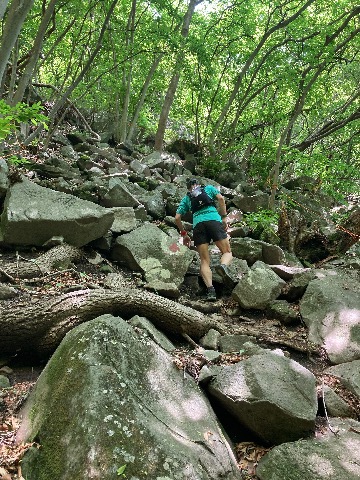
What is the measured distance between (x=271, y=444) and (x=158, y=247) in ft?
14.5

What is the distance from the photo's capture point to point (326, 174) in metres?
11.2

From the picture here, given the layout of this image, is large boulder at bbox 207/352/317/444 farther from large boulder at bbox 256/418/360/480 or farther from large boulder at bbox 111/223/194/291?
large boulder at bbox 111/223/194/291

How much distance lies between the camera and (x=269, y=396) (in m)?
3.34

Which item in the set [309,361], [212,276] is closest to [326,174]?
[212,276]

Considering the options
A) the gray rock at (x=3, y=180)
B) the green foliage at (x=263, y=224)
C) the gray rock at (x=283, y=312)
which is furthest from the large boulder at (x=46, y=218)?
the green foliage at (x=263, y=224)

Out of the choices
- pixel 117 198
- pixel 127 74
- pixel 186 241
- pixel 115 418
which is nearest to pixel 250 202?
pixel 186 241

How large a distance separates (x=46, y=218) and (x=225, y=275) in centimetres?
350

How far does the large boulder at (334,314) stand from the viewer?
201 inches

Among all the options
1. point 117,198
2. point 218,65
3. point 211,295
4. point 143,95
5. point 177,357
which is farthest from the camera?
point 218,65

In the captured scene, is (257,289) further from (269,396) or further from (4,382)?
(4,382)

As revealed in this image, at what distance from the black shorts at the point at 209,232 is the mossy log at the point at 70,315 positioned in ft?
7.90

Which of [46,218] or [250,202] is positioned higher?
[250,202]

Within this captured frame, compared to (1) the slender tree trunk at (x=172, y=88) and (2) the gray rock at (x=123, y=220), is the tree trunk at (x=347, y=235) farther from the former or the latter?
(1) the slender tree trunk at (x=172, y=88)

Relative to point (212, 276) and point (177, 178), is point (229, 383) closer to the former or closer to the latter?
point (212, 276)
